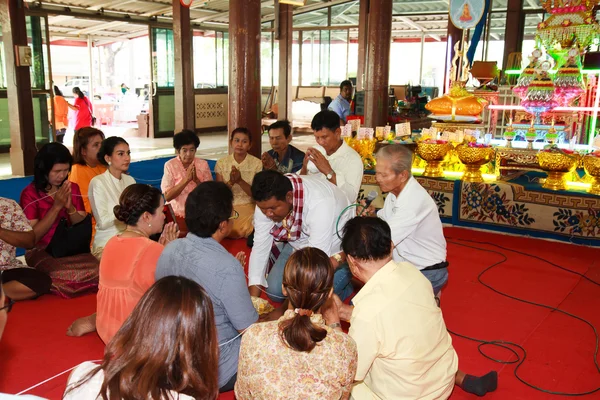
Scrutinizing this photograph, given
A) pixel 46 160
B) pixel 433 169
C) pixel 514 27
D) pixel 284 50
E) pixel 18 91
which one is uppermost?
pixel 514 27

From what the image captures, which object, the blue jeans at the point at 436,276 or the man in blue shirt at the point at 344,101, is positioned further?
the man in blue shirt at the point at 344,101

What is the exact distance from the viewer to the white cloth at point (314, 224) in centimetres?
271

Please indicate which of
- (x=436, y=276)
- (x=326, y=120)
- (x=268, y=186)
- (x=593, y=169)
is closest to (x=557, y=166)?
(x=593, y=169)

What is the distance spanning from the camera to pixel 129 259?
7.50 feet

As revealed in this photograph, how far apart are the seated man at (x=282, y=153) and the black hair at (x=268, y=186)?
1976 millimetres

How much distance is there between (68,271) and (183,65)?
22.9 feet

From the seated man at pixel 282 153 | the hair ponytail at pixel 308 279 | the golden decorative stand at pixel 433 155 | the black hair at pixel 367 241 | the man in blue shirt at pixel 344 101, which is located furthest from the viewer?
the man in blue shirt at pixel 344 101

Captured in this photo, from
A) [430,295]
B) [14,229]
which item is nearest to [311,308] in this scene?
[430,295]

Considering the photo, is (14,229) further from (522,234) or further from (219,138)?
(219,138)

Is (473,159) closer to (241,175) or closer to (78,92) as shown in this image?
(241,175)

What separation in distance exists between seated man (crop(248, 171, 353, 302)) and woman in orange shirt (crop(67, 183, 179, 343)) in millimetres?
469

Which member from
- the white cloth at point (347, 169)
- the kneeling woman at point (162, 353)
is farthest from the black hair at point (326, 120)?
the kneeling woman at point (162, 353)

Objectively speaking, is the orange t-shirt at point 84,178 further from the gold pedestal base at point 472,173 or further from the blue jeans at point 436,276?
the gold pedestal base at point 472,173

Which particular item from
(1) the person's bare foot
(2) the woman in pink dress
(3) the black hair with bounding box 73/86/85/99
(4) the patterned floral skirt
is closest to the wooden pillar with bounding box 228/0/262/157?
(4) the patterned floral skirt
